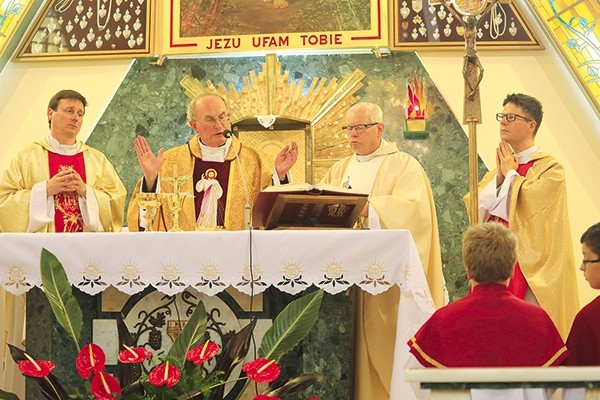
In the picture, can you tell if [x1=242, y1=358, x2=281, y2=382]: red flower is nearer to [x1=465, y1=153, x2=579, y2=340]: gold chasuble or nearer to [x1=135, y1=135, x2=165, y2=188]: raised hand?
[x1=135, y1=135, x2=165, y2=188]: raised hand

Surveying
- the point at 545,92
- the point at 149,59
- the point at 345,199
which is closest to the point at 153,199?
the point at 345,199

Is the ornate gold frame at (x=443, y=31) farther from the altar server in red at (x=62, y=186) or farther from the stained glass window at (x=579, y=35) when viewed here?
→ the altar server in red at (x=62, y=186)

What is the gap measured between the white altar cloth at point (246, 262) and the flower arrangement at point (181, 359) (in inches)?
9.1

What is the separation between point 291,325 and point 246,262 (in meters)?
0.43

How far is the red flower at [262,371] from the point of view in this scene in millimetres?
3842

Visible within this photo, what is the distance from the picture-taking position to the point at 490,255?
356cm

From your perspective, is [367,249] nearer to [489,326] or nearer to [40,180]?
[489,326]

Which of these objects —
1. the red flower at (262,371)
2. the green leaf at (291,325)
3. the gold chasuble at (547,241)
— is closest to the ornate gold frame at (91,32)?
the gold chasuble at (547,241)

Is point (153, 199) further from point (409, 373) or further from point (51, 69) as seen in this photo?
point (51, 69)

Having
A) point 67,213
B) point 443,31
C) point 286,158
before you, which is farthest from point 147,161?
point 443,31

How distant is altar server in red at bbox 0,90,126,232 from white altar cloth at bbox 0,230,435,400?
134 centimetres

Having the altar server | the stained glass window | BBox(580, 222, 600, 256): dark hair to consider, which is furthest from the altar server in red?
the stained glass window

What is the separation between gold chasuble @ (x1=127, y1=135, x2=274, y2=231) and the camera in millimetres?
5766

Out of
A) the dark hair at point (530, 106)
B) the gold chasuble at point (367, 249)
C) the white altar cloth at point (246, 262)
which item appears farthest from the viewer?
the dark hair at point (530, 106)
